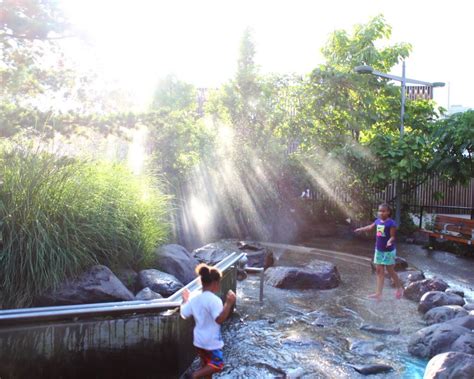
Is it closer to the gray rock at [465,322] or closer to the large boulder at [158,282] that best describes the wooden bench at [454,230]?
the gray rock at [465,322]

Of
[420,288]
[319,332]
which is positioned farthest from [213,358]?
[420,288]

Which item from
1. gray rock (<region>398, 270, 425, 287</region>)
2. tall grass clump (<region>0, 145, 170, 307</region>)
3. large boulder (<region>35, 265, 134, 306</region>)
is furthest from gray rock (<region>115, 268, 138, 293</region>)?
gray rock (<region>398, 270, 425, 287</region>)

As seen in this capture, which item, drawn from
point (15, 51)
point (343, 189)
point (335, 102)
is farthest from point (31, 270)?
point (335, 102)

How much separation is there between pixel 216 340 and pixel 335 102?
15.9m

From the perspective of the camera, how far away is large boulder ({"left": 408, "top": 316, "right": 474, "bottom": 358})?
4578 millimetres

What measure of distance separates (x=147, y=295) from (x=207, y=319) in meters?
1.91

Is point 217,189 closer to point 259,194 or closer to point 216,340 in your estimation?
point 259,194

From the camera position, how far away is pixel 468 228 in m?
11.8

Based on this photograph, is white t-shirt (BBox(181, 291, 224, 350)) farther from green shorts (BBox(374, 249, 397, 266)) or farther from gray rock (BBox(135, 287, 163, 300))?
green shorts (BBox(374, 249, 397, 266))

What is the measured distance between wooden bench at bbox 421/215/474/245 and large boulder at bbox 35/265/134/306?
9.62 m

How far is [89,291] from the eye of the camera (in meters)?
4.74

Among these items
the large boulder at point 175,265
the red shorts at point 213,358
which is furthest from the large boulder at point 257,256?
the red shorts at point 213,358

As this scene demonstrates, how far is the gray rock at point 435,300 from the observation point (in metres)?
6.42

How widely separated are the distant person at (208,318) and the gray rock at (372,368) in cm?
155
